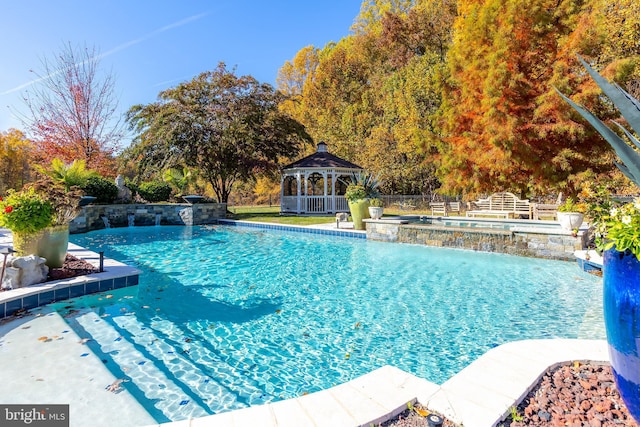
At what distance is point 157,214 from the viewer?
15.2 metres

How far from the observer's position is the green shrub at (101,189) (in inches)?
525

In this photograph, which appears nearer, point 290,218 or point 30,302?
point 30,302

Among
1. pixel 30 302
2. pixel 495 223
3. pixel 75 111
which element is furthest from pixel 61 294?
pixel 75 111

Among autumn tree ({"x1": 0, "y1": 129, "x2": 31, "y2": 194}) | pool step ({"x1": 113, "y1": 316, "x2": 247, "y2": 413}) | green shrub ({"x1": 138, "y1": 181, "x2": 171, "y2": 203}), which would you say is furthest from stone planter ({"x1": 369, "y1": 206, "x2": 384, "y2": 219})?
autumn tree ({"x1": 0, "y1": 129, "x2": 31, "y2": 194})

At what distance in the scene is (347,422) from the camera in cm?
177

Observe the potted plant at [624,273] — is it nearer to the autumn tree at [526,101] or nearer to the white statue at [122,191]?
the autumn tree at [526,101]

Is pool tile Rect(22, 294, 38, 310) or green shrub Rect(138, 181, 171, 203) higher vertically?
green shrub Rect(138, 181, 171, 203)

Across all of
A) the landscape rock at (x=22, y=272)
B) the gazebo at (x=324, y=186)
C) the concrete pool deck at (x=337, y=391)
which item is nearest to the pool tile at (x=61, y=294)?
the landscape rock at (x=22, y=272)

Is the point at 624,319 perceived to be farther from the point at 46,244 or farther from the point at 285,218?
the point at 285,218

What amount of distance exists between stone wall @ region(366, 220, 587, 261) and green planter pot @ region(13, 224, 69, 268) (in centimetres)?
763

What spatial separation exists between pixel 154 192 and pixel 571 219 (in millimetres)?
15943

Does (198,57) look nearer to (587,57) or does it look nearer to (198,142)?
(198,142)

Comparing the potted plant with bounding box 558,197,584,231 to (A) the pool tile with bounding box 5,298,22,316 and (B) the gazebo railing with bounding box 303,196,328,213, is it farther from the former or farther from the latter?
(B) the gazebo railing with bounding box 303,196,328,213

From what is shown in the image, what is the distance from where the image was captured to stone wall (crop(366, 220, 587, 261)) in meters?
7.16
